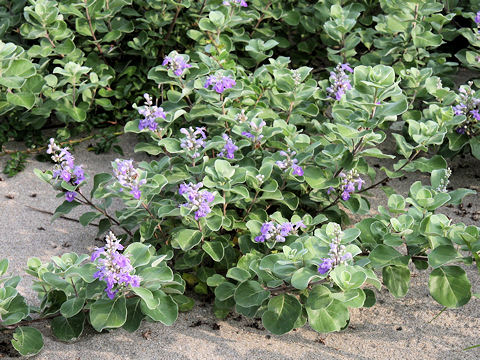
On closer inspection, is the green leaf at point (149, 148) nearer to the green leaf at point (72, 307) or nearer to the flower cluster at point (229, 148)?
the flower cluster at point (229, 148)

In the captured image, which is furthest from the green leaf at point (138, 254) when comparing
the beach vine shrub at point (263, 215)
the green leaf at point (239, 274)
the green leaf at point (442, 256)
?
the green leaf at point (442, 256)

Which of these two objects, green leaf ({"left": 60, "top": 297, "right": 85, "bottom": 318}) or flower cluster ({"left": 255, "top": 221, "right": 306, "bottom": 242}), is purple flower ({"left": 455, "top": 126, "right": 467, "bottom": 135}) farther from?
green leaf ({"left": 60, "top": 297, "right": 85, "bottom": 318})

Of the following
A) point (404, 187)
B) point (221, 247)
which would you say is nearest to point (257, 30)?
point (404, 187)

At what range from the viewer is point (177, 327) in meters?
2.98

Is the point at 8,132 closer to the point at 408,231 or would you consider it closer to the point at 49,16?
the point at 49,16

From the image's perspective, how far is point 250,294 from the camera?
9.23 ft

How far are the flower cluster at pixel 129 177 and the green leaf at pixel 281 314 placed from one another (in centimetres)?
71

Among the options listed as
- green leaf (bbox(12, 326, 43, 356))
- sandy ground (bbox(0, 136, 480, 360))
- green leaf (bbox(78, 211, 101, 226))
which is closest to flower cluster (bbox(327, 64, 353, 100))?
sandy ground (bbox(0, 136, 480, 360))

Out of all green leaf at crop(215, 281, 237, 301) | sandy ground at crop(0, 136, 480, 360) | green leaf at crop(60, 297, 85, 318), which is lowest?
sandy ground at crop(0, 136, 480, 360)

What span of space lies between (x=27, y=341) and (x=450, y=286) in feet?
5.52

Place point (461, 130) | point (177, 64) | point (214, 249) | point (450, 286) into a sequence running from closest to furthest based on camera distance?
1. point (450, 286)
2. point (214, 249)
3. point (177, 64)
4. point (461, 130)

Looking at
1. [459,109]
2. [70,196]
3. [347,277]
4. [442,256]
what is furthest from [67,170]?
[459,109]

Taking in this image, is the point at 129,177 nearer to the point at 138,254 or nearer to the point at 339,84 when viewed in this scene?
the point at 138,254

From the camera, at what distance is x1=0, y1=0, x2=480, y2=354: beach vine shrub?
268cm
